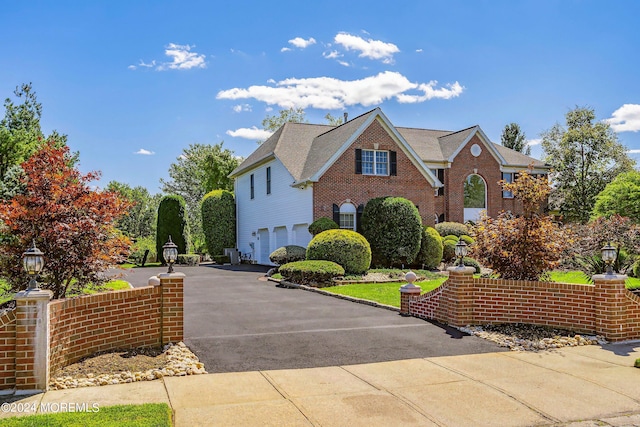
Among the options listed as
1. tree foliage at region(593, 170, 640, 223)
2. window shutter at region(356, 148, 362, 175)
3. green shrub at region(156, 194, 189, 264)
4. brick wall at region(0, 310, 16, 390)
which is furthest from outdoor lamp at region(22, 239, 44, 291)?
green shrub at region(156, 194, 189, 264)

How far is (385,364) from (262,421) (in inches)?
117

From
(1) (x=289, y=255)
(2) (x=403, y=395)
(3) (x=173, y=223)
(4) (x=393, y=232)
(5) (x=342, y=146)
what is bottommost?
(2) (x=403, y=395)

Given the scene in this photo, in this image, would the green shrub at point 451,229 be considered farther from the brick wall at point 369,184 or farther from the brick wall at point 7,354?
the brick wall at point 7,354

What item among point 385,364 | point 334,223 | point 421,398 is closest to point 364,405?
point 421,398

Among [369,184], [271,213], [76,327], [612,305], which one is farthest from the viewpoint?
[271,213]

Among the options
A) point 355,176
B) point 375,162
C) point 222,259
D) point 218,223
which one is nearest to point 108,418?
point 355,176

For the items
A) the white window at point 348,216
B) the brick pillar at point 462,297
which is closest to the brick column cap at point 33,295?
the brick pillar at point 462,297

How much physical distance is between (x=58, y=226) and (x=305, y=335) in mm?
4792

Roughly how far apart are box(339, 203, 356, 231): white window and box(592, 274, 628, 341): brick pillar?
1639 centimetres

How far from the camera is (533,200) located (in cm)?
1110

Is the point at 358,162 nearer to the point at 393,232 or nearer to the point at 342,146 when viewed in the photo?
the point at 342,146

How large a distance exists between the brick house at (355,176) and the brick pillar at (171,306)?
16.2 meters

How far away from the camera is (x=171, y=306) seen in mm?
8844

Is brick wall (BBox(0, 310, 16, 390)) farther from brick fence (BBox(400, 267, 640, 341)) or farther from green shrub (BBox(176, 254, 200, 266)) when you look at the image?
green shrub (BBox(176, 254, 200, 266))
